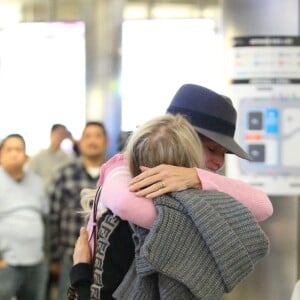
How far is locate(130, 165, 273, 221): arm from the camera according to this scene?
133cm

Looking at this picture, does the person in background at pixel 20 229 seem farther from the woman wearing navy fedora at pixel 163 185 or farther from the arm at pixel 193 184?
the arm at pixel 193 184

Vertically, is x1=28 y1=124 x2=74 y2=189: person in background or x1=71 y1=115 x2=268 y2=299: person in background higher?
x1=71 y1=115 x2=268 y2=299: person in background

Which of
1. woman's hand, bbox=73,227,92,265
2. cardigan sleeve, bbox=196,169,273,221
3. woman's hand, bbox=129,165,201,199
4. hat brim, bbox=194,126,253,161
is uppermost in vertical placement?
hat brim, bbox=194,126,253,161

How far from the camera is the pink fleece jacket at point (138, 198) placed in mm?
1300

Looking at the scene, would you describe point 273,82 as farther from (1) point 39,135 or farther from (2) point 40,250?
(1) point 39,135

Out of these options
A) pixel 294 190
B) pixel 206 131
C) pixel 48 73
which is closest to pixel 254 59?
pixel 294 190

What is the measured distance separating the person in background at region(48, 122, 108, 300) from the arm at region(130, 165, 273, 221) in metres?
2.70

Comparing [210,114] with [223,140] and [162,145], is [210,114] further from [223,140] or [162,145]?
[162,145]

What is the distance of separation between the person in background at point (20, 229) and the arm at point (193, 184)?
109 inches

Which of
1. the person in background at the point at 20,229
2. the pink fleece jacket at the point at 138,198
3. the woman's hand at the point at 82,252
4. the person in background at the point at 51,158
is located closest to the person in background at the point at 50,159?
the person in background at the point at 51,158

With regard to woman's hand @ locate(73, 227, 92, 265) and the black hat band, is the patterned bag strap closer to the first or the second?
woman's hand @ locate(73, 227, 92, 265)

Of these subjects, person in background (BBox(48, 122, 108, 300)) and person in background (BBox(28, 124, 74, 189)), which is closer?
person in background (BBox(48, 122, 108, 300))

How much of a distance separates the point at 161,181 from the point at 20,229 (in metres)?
2.83

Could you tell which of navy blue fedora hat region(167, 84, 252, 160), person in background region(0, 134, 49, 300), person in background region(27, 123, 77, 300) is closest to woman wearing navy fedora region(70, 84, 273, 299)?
navy blue fedora hat region(167, 84, 252, 160)
